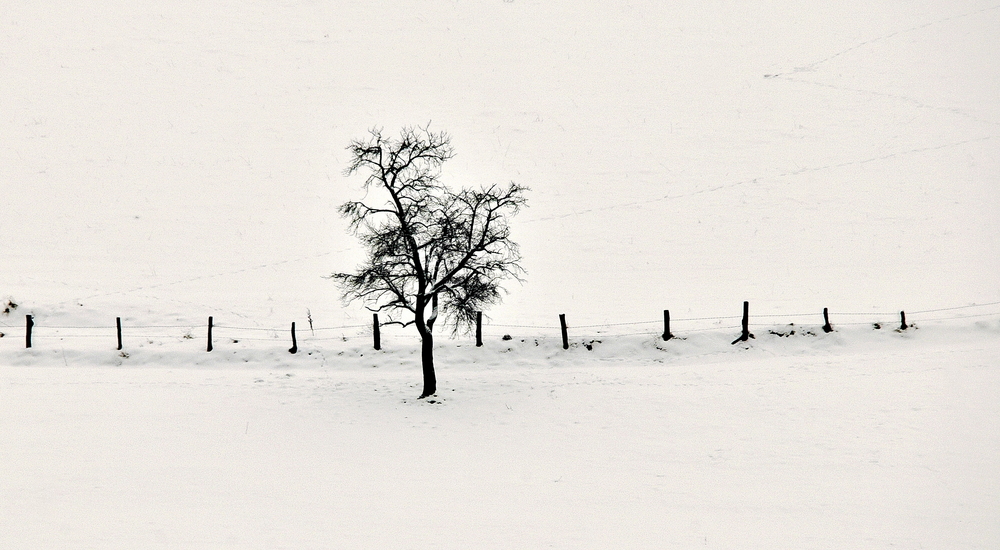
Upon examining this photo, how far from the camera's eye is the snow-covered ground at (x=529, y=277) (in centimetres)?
1329

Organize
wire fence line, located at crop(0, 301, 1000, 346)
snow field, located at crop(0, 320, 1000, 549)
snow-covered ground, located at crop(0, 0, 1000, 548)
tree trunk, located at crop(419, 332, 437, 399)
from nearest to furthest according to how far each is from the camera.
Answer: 1. snow field, located at crop(0, 320, 1000, 549)
2. snow-covered ground, located at crop(0, 0, 1000, 548)
3. tree trunk, located at crop(419, 332, 437, 399)
4. wire fence line, located at crop(0, 301, 1000, 346)

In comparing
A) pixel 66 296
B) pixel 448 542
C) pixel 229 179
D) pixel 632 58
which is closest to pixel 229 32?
pixel 229 179

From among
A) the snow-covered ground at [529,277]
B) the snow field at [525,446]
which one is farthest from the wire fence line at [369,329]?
the snow field at [525,446]

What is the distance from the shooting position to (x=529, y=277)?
3403 centimetres

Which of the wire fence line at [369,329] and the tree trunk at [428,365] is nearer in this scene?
the tree trunk at [428,365]

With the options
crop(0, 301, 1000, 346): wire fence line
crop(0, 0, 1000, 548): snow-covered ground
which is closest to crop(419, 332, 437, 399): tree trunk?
crop(0, 0, 1000, 548): snow-covered ground

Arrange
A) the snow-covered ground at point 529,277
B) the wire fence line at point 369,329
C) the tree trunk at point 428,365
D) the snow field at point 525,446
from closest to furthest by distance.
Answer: the snow field at point 525,446
the snow-covered ground at point 529,277
the tree trunk at point 428,365
the wire fence line at point 369,329

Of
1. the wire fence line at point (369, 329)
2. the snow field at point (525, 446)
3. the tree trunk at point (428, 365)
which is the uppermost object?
the wire fence line at point (369, 329)

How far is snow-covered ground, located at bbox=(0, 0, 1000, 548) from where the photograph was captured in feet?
43.6

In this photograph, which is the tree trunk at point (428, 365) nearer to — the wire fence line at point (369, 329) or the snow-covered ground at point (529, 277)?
the snow-covered ground at point (529, 277)

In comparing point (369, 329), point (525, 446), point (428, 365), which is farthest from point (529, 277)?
point (525, 446)

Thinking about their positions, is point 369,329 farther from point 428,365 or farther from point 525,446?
point 525,446

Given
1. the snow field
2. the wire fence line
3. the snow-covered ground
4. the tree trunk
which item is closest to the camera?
the snow field

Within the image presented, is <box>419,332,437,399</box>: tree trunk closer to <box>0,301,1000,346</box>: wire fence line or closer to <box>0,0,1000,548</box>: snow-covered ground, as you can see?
<box>0,0,1000,548</box>: snow-covered ground
